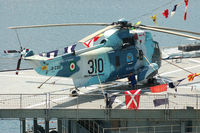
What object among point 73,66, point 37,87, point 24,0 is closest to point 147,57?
point 73,66

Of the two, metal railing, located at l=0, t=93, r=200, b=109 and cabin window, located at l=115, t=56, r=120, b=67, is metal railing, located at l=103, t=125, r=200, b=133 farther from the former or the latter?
cabin window, located at l=115, t=56, r=120, b=67

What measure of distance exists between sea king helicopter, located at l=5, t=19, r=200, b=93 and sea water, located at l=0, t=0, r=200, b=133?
3821 centimetres

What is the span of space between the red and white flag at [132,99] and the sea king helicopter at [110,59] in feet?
14.0

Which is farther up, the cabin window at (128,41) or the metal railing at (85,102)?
the cabin window at (128,41)

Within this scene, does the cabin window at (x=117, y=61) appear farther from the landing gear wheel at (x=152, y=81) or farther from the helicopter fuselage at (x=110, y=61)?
the landing gear wheel at (x=152, y=81)

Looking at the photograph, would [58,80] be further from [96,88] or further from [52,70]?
[52,70]

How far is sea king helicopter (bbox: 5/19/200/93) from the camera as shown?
2384 centimetres

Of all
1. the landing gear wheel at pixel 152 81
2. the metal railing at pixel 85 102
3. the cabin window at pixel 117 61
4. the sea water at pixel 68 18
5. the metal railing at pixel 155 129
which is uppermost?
the sea water at pixel 68 18

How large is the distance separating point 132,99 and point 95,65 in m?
4.71

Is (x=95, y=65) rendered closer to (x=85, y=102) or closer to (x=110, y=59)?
(x=110, y=59)

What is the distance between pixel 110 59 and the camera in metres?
25.9

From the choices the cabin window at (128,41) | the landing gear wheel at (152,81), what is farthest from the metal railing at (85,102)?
the cabin window at (128,41)

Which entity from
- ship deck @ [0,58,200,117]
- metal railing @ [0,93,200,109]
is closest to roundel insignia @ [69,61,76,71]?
ship deck @ [0,58,200,117]

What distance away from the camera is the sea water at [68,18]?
85.9 m
